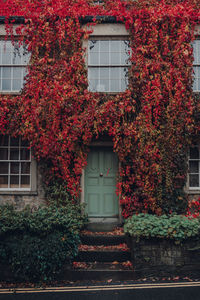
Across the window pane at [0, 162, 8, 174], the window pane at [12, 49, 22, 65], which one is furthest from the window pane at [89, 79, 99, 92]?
the window pane at [0, 162, 8, 174]

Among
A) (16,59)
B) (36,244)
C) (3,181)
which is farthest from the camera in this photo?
(16,59)

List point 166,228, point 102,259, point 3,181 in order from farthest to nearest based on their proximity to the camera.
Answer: point 3,181, point 102,259, point 166,228

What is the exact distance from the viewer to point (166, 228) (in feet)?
21.7

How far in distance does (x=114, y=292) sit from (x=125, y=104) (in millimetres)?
5113

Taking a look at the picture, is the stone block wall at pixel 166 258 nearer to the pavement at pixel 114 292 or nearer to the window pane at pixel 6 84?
the pavement at pixel 114 292

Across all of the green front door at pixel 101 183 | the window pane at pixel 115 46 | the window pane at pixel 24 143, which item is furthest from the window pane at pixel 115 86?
the window pane at pixel 24 143

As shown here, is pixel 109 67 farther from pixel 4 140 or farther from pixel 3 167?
pixel 3 167

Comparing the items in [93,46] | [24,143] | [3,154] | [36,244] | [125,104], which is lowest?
[36,244]

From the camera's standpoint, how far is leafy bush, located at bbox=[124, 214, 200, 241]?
21.2 feet

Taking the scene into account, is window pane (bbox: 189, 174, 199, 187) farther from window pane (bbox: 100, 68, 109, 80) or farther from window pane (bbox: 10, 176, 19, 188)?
window pane (bbox: 10, 176, 19, 188)

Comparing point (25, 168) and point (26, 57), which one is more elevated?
point (26, 57)

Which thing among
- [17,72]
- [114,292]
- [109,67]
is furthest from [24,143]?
[114,292]

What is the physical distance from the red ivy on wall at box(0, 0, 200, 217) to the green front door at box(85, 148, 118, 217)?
1.44 ft

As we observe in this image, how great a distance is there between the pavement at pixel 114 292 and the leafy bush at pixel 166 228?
3.26 feet
